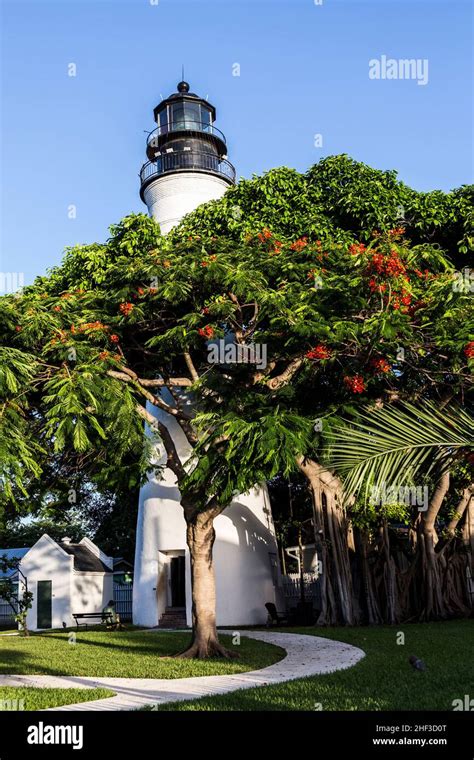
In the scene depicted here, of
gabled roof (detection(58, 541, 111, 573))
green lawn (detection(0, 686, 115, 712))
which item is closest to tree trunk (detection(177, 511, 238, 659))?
green lawn (detection(0, 686, 115, 712))

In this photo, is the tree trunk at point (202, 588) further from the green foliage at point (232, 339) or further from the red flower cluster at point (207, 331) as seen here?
the red flower cluster at point (207, 331)

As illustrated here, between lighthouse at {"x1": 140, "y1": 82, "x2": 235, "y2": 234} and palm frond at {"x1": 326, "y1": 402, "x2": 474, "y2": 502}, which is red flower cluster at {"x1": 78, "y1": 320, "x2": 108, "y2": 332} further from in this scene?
lighthouse at {"x1": 140, "y1": 82, "x2": 235, "y2": 234}

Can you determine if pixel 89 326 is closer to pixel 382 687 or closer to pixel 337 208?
pixel 337 208

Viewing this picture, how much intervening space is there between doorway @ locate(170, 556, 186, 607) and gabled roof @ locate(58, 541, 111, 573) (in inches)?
206

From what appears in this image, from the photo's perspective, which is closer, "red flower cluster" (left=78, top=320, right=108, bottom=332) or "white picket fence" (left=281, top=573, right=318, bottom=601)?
"red flower cluster" (left=78, top=320, right=108, bottom=332)

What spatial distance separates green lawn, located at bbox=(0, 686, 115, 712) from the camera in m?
8.27

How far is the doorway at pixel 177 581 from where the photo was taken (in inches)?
929

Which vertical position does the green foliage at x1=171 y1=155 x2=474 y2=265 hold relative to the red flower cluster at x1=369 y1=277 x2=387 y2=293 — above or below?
above

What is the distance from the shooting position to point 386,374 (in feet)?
44.4

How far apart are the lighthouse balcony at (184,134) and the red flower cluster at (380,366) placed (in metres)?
16.0

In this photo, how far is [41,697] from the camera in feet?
29.3

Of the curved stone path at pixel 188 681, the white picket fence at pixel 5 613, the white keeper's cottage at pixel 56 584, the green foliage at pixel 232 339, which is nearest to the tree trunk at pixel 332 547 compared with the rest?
the green foliage at pixel 232 339
